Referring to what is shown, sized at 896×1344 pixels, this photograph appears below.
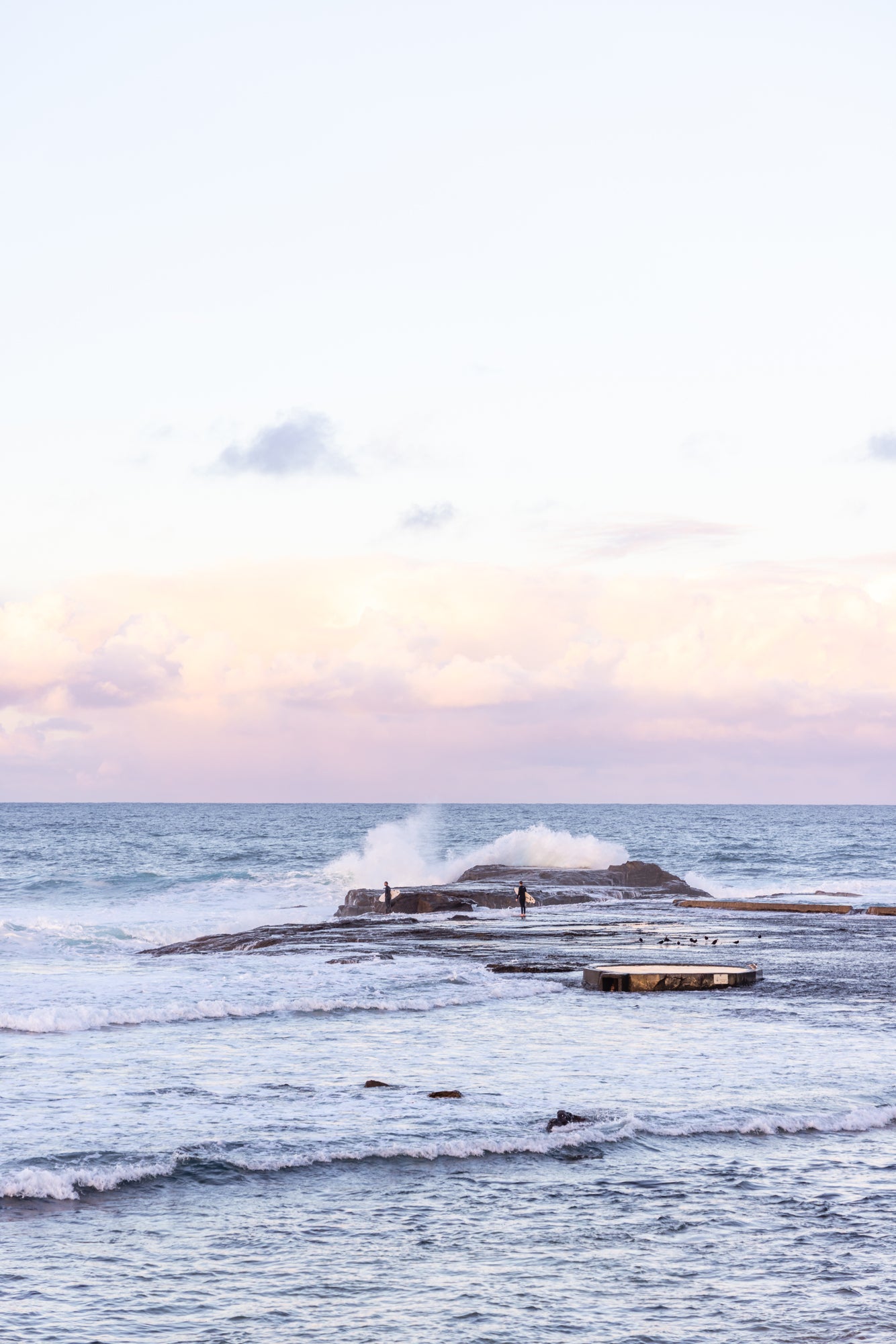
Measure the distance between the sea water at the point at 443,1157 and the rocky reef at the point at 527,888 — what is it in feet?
53.7

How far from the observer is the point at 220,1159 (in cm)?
1174

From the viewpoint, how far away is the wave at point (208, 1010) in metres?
19.8

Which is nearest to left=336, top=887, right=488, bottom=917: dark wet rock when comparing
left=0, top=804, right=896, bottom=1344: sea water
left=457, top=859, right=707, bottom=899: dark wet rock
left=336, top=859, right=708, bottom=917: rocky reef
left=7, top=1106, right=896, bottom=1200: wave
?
left=336, top=859, right=708, bottom=917: rocky reef

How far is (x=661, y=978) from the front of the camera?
23.2m

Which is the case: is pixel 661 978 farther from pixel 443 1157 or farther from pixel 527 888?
pixel 527 888

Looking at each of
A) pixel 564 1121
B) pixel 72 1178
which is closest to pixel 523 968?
pixel 564 1121

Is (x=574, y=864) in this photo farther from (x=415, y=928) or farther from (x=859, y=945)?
(x=859, y=945)

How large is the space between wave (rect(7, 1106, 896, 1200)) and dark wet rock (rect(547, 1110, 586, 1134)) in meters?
0.10

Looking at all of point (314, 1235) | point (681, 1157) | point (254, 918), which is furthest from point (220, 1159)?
point (254, 918)

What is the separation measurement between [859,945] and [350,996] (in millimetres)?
15129

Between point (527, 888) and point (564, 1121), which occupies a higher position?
point (564, 1121)

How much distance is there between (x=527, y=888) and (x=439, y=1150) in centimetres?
3799

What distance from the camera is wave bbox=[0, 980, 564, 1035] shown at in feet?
65.0

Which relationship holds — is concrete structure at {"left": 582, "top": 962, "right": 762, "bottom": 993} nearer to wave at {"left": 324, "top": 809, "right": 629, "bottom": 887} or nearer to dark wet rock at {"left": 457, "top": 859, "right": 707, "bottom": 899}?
dark wet rock at {"left": 457, "top": 859, "right": 707, "bottom": 899}
